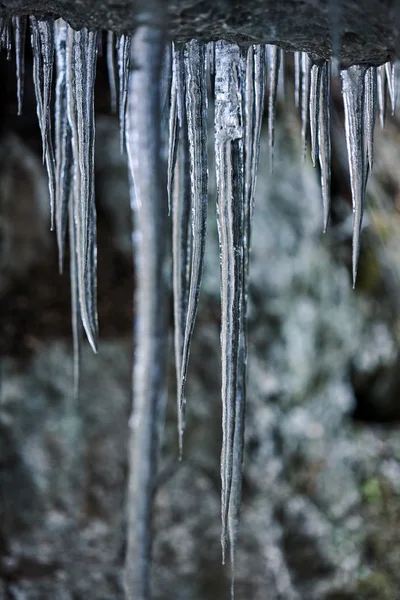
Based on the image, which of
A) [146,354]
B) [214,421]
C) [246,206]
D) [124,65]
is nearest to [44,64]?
[124,65]

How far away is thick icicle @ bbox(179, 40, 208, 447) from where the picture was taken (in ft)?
2.98

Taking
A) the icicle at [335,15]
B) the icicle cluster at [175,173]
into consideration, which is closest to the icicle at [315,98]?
the icicle cluster at [175,173]

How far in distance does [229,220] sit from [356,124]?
13.4 inches

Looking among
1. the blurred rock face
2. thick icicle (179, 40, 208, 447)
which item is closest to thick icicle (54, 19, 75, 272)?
thick icicle (179, 40, 208, 447)

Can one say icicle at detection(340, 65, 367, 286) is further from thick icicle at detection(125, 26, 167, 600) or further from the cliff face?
thick icicle at detection(125, 26, 167, 600)

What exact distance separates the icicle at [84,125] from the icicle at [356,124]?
0.41m

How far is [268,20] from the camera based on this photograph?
790 millimetres

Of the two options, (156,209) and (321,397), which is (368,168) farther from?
(321,397)

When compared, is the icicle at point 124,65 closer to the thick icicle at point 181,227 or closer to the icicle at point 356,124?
the thick icicle at point 181,227

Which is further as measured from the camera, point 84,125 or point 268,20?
point 84,125

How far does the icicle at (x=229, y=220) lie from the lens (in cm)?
89

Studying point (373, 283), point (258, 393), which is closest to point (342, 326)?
point (373, 283)

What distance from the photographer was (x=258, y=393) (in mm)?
3025

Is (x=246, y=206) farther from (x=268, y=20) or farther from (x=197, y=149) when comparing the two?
(x=268, y=20)
